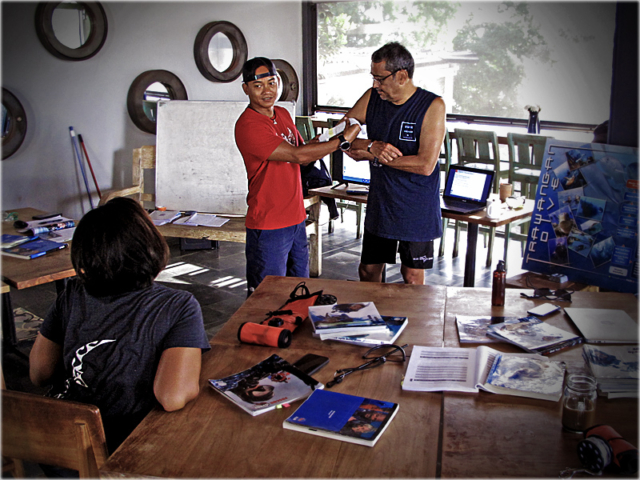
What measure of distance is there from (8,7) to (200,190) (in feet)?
7.01

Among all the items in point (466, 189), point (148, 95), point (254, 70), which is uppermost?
point (148, 95)

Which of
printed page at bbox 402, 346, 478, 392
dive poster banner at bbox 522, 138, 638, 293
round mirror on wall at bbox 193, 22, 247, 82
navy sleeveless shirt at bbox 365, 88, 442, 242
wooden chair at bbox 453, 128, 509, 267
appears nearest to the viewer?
printed page at bbox 402, 346, 478, 392

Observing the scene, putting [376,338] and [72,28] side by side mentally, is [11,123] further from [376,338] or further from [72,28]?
[376,338]

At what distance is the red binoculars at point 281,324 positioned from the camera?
5.95 feet

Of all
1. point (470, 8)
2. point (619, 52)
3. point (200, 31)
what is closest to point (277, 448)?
point (619, 52)

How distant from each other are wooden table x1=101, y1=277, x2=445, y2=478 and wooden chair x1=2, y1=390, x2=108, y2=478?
70 mm

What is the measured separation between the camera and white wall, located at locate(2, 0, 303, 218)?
472 cm

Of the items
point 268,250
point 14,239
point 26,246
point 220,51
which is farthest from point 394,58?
point 220,51

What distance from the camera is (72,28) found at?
491 centimetres

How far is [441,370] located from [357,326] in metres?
0.33

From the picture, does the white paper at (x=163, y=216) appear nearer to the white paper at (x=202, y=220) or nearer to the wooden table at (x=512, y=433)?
the white paper at (x=202, y=220)

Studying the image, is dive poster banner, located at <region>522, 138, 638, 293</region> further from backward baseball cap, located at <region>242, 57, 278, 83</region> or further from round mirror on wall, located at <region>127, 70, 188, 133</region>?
round mirror on wall, located at <region>127, 70, 188, 133</region>

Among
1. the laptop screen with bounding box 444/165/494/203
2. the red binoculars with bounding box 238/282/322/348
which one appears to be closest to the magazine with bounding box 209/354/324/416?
the red binoculars with bounding box 238/282/322/348

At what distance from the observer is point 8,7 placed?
14.8ft
